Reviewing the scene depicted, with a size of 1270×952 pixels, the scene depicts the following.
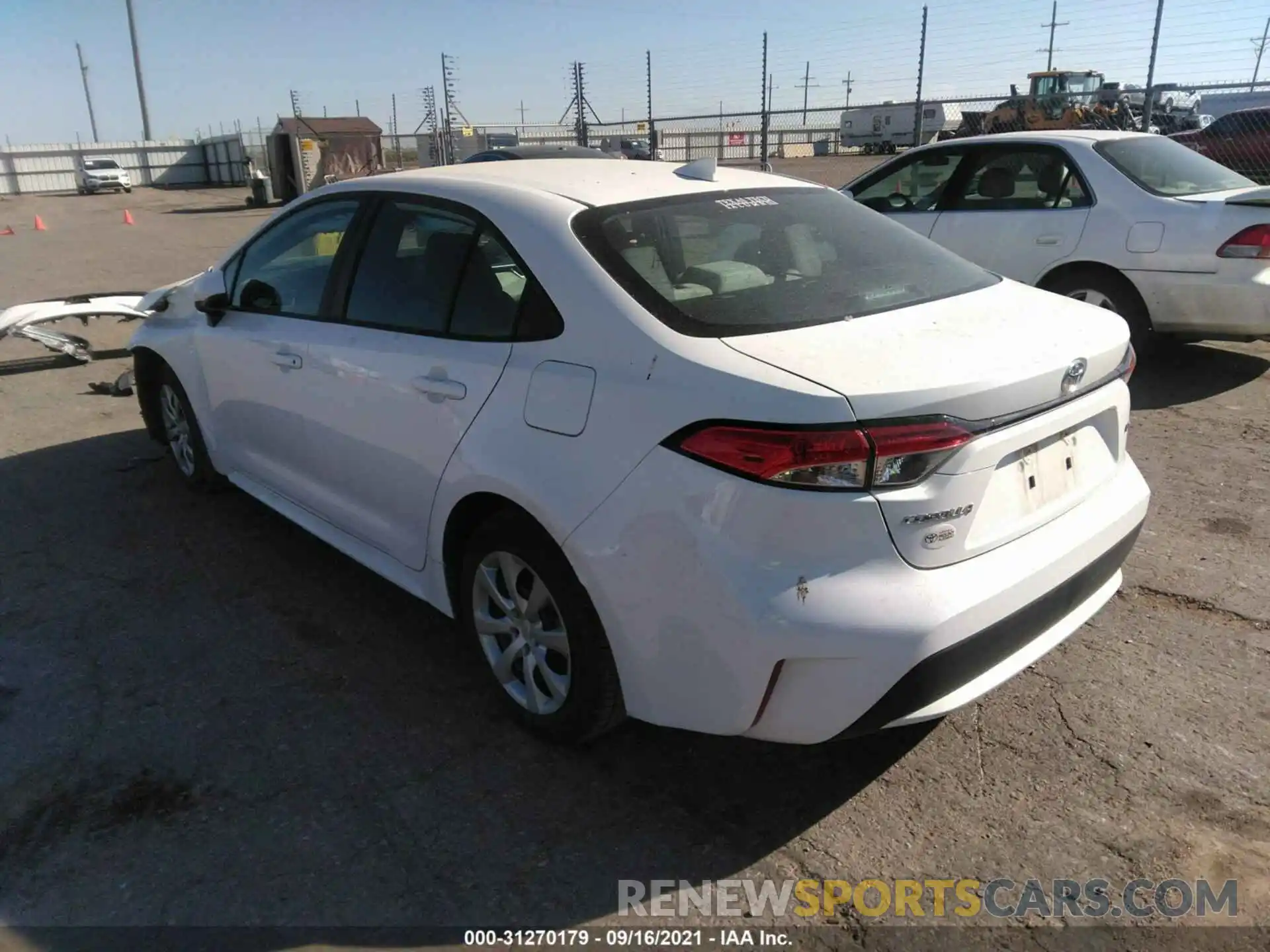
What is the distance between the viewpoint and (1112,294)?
6.59 m

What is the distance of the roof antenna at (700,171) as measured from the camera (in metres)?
3.41

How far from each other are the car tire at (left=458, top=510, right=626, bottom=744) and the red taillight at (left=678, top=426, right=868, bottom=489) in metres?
0.66

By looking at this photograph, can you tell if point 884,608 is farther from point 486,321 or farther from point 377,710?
point 377,710

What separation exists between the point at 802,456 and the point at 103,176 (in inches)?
1744

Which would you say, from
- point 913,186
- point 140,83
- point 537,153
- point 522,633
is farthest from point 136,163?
point 522,633

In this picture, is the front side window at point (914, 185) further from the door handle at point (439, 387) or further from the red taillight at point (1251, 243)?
the door handle at point (439, 387)

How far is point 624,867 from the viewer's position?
2.51 m

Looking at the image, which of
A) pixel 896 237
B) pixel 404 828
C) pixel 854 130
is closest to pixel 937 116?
pixel 854 130

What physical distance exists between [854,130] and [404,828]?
40301mm

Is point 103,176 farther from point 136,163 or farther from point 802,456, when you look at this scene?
point 802,456

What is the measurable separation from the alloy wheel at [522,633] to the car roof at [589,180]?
46.2 inches

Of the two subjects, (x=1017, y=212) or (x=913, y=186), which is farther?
(x=913, y=186)

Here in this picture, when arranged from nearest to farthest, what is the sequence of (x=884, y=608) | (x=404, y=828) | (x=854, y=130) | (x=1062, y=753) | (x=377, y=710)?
(x=884, y=608)
(x=404, y=828)
(x=1062, y=753)
(x=377, y=710)
(x=854, y=130)

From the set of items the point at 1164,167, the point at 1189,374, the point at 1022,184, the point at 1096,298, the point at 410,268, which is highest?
the point at 1164,167
